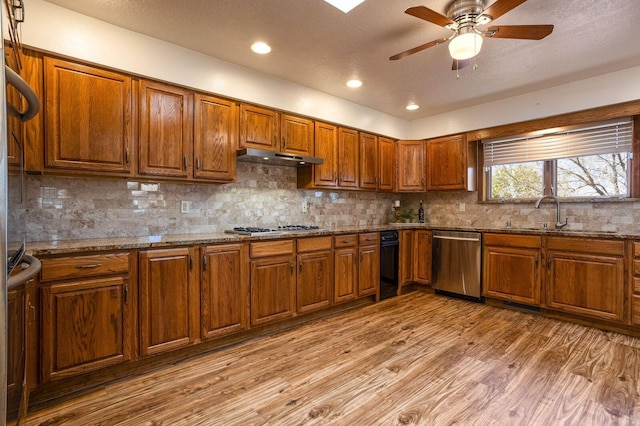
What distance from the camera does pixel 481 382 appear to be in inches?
84.3

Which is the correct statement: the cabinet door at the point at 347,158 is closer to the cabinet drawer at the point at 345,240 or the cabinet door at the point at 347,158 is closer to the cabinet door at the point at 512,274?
the cabinet drawer at the point at 345,240

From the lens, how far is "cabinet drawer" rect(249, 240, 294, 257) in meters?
2.83

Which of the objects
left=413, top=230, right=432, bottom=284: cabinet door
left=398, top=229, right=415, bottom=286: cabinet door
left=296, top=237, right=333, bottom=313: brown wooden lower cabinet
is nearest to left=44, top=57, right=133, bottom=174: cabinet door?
left=296, top=237, right=333, bottom=313: brown wooden lower cabinet

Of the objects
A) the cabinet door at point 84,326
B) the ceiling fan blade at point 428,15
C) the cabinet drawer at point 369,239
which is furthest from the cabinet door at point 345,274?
the ceiling fan blade at point 428,15

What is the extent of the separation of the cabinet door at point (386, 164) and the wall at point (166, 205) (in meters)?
0.66

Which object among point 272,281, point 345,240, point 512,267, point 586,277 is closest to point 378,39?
point 345,240

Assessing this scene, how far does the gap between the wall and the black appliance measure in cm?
72

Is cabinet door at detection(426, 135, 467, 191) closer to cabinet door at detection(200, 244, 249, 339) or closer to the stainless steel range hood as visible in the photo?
the stainless steel range hood

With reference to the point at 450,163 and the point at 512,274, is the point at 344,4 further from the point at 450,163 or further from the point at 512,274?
the point at 512,274

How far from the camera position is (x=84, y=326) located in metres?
2.03

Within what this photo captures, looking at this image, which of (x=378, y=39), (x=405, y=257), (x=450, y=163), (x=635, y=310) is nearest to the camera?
(x=378, y=39)

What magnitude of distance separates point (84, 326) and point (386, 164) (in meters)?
3.89

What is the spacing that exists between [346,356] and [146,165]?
2184 mm

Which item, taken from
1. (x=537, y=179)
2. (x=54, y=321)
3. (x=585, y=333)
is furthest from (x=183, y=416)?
(x=537, y=179)
